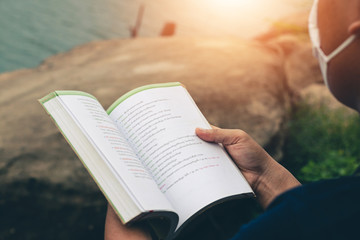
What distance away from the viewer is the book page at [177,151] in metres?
1.39

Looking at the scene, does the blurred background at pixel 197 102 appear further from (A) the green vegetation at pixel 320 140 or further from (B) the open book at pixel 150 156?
(B) the open book at pixel 150 156

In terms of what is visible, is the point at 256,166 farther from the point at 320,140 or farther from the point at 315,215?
the point at 320,140

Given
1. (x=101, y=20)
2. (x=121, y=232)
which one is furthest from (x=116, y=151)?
(x=101, y=20)

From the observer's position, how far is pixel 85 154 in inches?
51.6

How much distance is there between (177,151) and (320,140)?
338 cm

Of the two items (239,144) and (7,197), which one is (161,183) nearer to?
(239,144)

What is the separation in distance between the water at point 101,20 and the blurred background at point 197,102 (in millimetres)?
1245

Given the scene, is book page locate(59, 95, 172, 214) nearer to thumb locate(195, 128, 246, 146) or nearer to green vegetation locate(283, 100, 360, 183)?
thumb locate(195, 128, 246, 146)

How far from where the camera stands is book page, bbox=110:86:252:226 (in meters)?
1.39

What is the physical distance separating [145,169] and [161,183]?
91 mm

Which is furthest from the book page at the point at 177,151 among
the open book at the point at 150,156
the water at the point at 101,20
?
the water at the point at 101,20

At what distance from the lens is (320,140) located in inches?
170

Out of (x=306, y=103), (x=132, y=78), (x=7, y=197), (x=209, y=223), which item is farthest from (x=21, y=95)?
(x=306, y=103)

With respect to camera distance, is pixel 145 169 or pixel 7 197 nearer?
pixel 145 169
